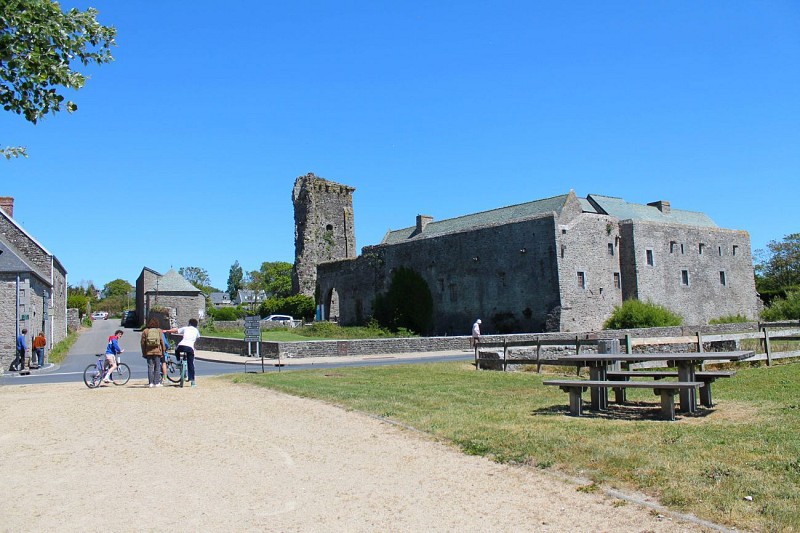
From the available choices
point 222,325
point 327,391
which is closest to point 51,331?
point 222,325

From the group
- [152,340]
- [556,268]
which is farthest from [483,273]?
[152,340]

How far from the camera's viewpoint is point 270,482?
664cm

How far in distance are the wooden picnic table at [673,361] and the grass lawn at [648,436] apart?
0.23m

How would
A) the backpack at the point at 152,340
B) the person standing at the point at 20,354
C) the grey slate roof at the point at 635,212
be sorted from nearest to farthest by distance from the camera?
the backpack at the point at 152,340, the person standing at the point at 20,354, the grey slate roof at the point at 635,212

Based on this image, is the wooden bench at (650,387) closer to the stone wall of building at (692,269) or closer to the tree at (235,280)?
the stone wall of building at (692,269)

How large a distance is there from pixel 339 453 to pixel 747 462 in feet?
14.3

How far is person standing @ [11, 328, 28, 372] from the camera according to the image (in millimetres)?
22594

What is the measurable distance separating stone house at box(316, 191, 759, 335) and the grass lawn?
20.8m

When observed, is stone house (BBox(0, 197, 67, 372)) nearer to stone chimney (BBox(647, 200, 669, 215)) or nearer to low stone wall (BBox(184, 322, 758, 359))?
low stone wall (BBox(184, 322, 758, 359))

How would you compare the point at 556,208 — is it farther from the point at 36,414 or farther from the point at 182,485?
the point at 182,485

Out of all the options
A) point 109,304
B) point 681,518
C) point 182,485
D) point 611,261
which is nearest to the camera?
point 681,518

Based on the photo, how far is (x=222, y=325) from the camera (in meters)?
48.2

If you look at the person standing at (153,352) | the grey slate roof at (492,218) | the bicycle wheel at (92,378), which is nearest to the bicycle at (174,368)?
the person standing at (153,352)

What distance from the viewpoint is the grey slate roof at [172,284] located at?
179 ft
